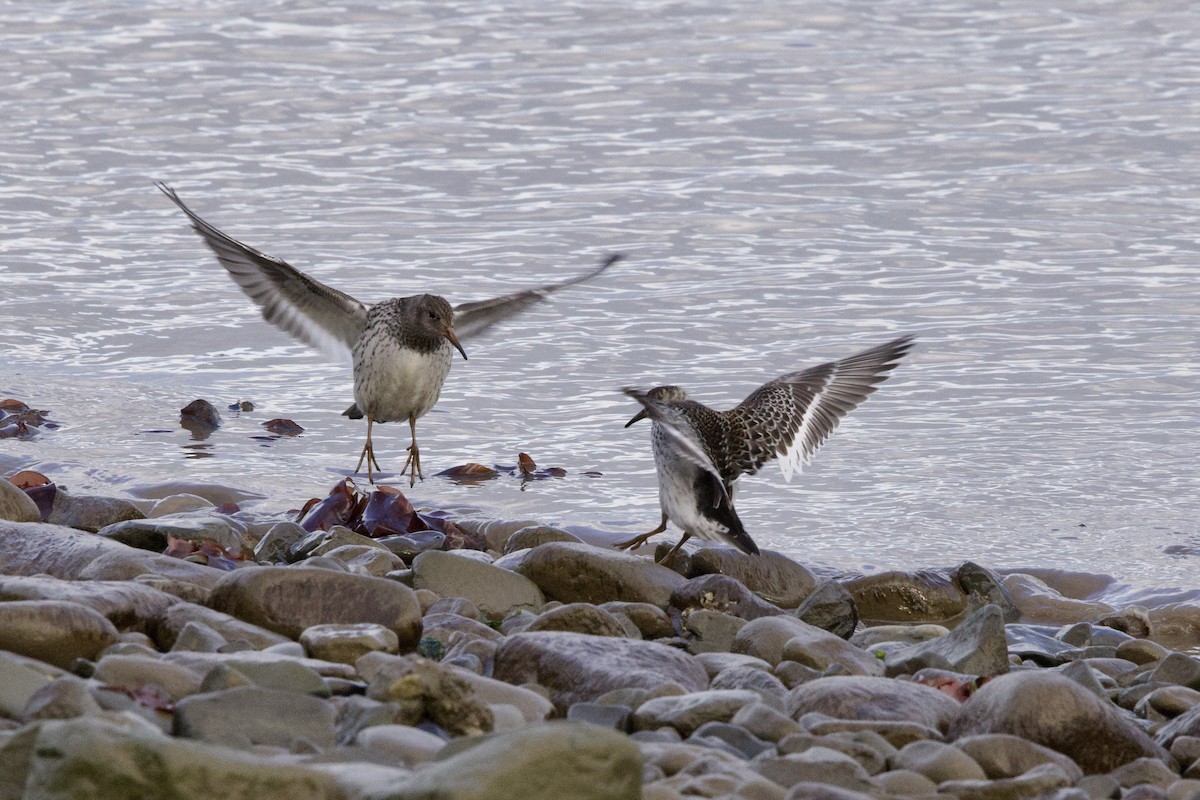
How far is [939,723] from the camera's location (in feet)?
16.2

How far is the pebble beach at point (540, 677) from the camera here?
134 inches

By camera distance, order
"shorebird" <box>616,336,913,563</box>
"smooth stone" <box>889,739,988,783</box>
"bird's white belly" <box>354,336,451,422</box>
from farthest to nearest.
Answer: "bird's white belly" <box>354,336,451,422</box>, "shorebird" <box>616,336,913,563</box>, "smooth stone" <box>889,739,988,783</box>

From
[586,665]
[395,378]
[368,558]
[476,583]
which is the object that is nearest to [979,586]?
[476,583]

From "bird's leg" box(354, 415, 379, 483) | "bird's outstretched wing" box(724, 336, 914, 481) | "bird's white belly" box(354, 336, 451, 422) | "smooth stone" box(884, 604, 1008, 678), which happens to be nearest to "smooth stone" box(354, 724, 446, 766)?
"smooth stone" box(884, 604, 1008, 678)

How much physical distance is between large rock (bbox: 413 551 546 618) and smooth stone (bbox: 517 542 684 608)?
0.12m

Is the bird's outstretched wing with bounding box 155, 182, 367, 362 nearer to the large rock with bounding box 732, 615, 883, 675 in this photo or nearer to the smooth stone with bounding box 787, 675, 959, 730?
the large rock with bounding box 732, 615, 883, 675

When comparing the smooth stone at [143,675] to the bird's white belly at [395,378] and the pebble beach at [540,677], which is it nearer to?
the pebble beach at [540,677]

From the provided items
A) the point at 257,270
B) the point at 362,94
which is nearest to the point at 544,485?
the point at 257,270

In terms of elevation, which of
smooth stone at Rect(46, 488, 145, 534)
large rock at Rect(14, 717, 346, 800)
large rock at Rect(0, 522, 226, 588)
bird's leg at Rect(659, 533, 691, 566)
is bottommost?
bird's leg at Rect(659, 533, 691, 566)

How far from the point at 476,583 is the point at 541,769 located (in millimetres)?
2976

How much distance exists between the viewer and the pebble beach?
341 cm

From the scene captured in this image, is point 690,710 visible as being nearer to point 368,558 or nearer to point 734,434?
point 368,558

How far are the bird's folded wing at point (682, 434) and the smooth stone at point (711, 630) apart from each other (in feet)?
2.42

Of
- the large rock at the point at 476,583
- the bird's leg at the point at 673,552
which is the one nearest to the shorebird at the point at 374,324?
the bird's leg at the point at 673,552
